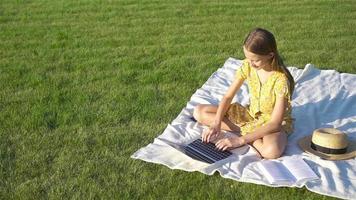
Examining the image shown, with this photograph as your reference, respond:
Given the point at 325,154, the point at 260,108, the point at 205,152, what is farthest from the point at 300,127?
the point at 205,152

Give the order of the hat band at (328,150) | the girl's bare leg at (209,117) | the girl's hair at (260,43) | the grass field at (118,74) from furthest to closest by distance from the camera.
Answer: the girl's bare leg at (209,117) → the hat band at (328,150) → the girl's hair at (260,43) → the grass field at (118,74)

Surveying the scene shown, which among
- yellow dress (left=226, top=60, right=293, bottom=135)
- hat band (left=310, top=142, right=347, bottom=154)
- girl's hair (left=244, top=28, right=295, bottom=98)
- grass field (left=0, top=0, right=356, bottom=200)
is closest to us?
grass field (left=0, top=0, right=356, bottom=200)

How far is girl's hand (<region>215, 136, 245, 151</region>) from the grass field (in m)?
0.38

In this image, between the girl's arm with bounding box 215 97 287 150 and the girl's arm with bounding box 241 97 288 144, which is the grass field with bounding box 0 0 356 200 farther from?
the girl's arm with bounding box 241 97 288 144

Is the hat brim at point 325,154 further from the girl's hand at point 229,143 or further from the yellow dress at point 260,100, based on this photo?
the girl's hand at point 229,143

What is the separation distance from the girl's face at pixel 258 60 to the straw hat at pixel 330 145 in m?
0.70

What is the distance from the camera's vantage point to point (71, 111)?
5.23 meters

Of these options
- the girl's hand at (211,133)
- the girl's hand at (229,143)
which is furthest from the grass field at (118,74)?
the girl's hand at (211,133)

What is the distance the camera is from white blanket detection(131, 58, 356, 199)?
4094 mm

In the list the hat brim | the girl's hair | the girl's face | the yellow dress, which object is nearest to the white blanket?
the hat brim

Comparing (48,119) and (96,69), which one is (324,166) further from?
(96,69)

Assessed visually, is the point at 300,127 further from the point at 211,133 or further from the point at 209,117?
the point at 211,133

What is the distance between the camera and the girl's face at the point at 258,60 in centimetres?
432

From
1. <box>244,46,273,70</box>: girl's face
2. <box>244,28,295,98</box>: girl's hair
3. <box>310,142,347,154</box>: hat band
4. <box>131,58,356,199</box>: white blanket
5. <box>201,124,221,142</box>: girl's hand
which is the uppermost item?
<box>244,28,295,98</box>: girl's hair
